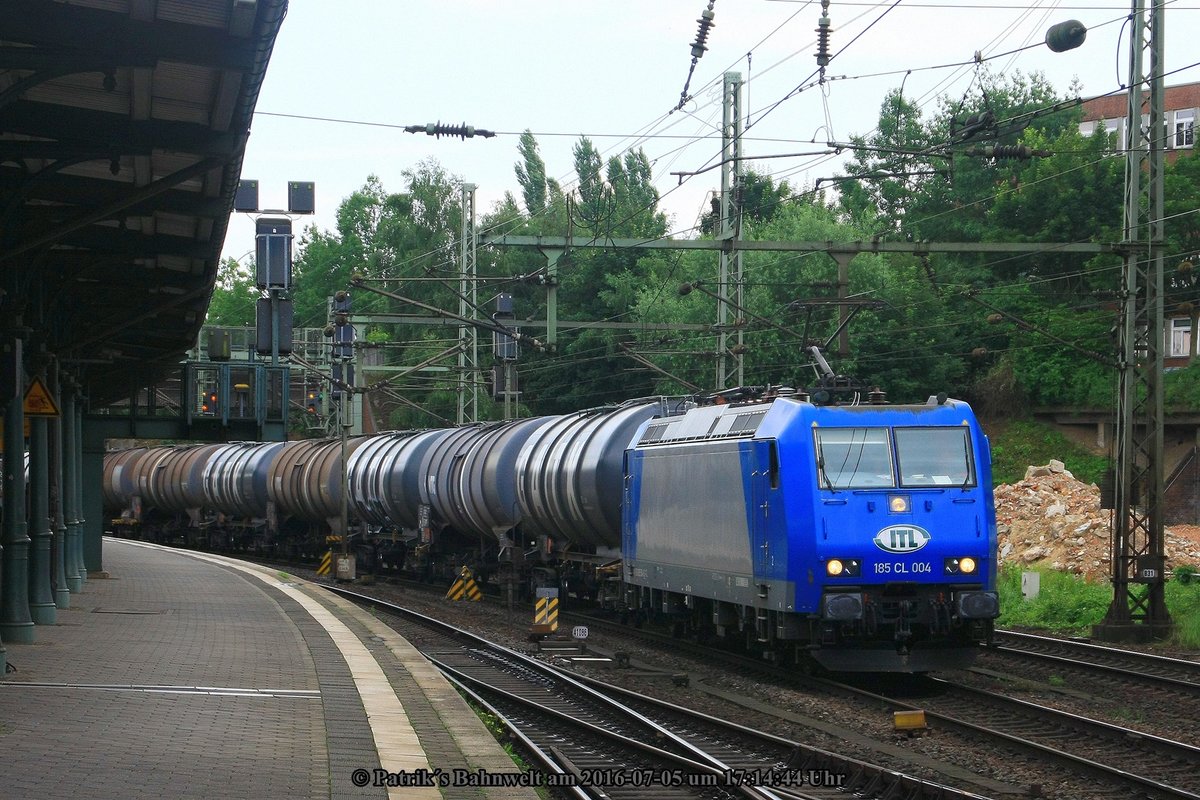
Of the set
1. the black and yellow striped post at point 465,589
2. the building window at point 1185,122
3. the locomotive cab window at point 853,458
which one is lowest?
the black and yellow striped post at point 465,589

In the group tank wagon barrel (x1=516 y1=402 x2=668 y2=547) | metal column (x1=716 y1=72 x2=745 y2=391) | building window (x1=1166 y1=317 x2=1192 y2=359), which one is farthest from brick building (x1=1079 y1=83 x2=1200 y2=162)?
tank wagon barrel (x1=516 y1=402 x2=668 y2=547)

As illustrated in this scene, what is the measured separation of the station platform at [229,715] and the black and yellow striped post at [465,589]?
9600 mm

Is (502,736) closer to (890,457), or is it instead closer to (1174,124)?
(890,457)

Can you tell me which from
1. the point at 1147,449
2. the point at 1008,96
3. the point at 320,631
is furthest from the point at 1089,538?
the point at 1008,96

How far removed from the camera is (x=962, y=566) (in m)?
14.7

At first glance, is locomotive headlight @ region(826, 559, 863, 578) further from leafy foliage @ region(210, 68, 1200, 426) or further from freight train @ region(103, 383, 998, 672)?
leafy foliage @ region(210, 68, 1200, 426)

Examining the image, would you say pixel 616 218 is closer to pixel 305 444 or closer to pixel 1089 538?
pixel 305 444

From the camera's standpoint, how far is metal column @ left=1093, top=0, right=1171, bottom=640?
20.3 meters

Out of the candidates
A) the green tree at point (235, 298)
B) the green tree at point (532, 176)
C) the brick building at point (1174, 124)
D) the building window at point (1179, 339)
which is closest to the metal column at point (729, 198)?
the brick building at point (1174, 124)

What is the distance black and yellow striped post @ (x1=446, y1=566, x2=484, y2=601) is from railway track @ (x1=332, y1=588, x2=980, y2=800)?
12.9 meters

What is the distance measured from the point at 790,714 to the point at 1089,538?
1890cm

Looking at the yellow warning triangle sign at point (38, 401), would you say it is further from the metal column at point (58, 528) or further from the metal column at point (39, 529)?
the metal column at point (58, 528)

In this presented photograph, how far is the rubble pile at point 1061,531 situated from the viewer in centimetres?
2938

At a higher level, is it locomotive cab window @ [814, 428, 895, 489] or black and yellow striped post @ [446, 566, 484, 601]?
locomotive cab window @ [814, 428, 895, 489]
